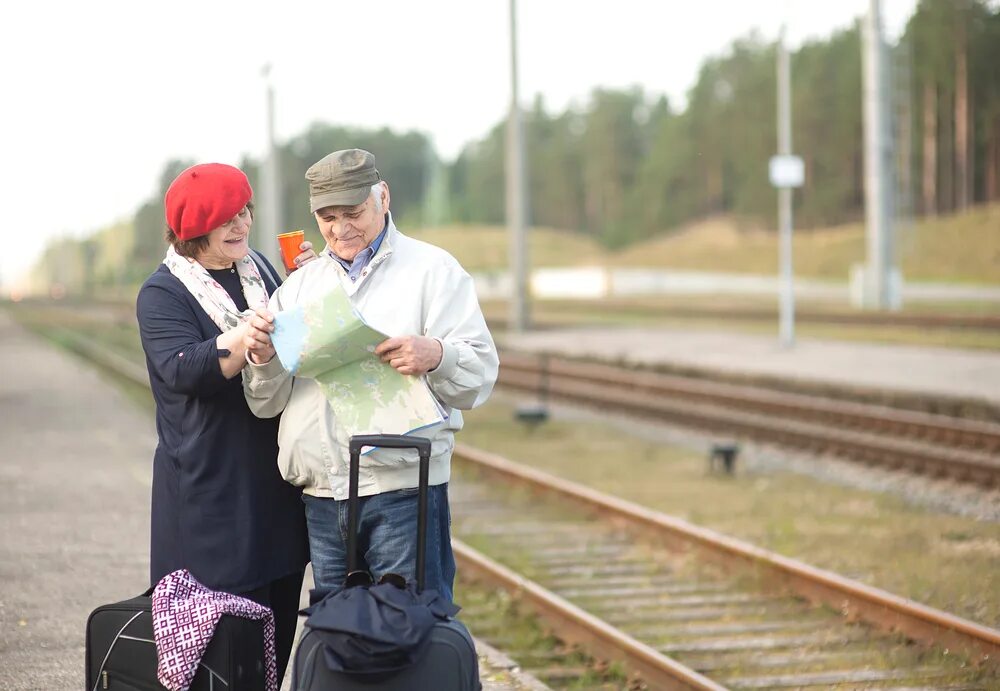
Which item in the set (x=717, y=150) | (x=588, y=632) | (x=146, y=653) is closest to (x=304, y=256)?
(x=146, y=653)

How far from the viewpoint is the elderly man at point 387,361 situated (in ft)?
12.1

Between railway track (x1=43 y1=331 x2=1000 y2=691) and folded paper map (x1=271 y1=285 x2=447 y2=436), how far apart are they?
2.63 m

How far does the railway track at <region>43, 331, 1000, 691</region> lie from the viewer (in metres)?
6.27

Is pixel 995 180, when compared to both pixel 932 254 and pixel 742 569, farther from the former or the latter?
pixel 742 569

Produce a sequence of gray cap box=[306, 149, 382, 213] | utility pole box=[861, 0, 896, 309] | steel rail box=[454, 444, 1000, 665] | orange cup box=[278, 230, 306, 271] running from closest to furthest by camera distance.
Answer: gray cap box=[306, 149, 382, 213], orange cup box=[278, 230, 306, 271], steel rail box=[454, 444, 1000, 665], utility pole box=[861, 0, 896, 309]

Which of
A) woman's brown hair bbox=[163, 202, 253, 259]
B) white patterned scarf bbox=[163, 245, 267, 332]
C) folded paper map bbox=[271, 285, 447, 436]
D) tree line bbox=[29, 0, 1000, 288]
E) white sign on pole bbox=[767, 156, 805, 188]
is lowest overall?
folded paper map bbox=[271, 285, 447, 436]

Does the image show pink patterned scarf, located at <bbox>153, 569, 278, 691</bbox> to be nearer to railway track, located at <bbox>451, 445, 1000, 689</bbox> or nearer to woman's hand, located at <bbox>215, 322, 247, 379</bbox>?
woman's hand, located at <bbox>215, 322, 247, 379</bbox>

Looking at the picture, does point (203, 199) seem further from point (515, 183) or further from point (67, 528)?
point (515, 183)

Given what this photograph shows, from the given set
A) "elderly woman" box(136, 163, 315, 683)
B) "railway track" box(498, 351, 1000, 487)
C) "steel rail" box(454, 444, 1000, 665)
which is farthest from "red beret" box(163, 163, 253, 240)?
"railway track" box(498, 351, 1000, 487)

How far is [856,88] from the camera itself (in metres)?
76.8

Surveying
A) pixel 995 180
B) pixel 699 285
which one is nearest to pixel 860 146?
pixel 995 180

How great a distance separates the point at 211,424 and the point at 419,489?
63 cm

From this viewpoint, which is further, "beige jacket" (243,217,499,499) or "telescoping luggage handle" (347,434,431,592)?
"beige jacket" (243,217,499,499)

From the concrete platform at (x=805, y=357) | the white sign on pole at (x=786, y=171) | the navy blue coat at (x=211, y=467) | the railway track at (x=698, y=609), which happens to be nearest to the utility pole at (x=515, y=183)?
the concrete platform at (x=805, y=357)
